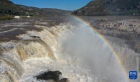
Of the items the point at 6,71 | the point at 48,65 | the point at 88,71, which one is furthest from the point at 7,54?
the point at 88,71

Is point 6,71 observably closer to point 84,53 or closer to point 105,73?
point 105,73

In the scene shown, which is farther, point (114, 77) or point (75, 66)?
point (75, 66)

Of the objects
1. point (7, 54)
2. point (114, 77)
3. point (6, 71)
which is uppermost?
point (7, 54)

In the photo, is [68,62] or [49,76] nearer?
[49,76]

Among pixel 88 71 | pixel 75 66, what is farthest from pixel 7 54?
pixel 88 71

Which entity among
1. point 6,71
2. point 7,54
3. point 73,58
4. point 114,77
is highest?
point 7,54

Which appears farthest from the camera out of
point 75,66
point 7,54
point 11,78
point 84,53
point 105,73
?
point 84,53

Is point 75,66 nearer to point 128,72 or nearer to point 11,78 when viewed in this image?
point 128,72

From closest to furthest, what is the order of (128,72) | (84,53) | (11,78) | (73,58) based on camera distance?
(11,78) → (128,72) → (73,58) → (84,53)

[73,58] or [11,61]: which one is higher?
[11,61]
